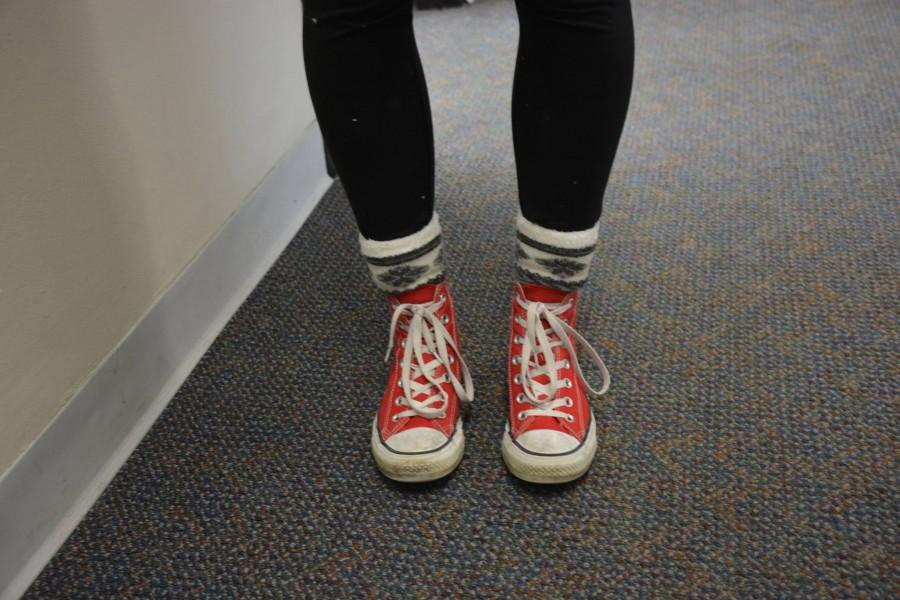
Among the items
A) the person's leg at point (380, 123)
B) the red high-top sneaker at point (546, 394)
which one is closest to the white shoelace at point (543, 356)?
the red high-top sneaker at point (546, 394)

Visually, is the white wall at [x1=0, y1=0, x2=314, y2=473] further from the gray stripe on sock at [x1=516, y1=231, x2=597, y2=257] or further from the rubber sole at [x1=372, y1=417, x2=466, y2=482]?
the gray stripe on sock at [x1=516, y1=231, x2=597, y2=257]

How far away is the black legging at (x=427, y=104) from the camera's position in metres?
0.58

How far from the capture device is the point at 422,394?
71 cm

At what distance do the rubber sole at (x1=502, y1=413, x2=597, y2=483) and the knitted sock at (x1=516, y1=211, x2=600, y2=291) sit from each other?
0.50 feet

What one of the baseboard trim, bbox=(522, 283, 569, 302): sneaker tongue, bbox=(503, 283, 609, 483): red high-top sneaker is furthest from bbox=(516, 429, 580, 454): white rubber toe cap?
the baseboard trim

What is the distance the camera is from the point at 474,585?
0.60 meters

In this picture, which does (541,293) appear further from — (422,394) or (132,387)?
(132,387)

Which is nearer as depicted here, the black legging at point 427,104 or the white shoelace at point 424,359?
the black legging at point 427,104

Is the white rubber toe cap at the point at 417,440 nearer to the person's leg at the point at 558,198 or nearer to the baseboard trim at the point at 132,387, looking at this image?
the person's leg at the point at 558,198

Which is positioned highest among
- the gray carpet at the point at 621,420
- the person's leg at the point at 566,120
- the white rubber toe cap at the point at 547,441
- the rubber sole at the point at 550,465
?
the person's leg at the point at 566,120

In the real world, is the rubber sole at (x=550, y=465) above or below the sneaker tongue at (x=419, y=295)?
below

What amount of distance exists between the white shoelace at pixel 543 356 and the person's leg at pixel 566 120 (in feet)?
0.11

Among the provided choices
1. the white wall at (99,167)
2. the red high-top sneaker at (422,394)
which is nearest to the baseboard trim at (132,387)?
the white wall at (99,167)

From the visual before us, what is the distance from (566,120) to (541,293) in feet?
0.57
